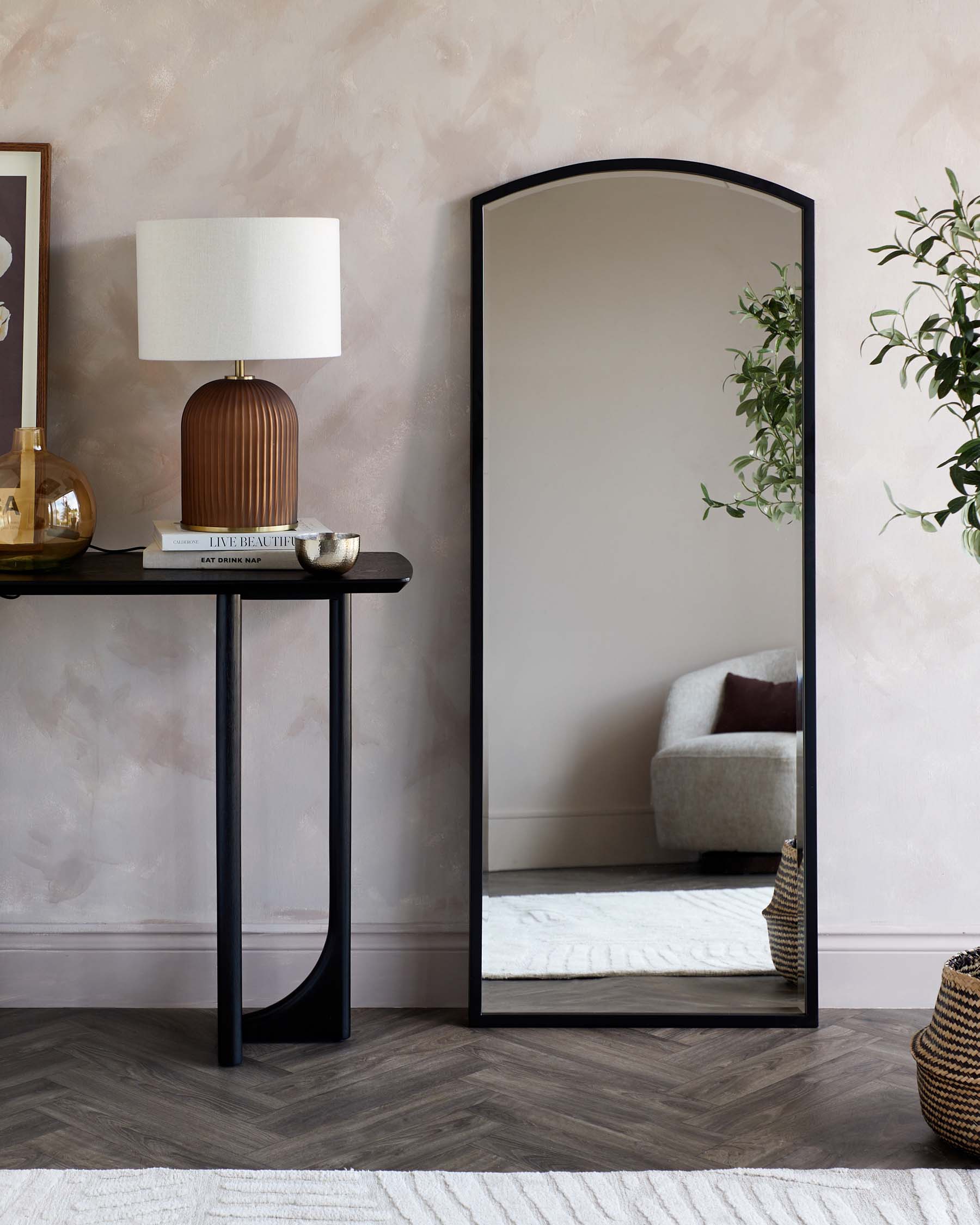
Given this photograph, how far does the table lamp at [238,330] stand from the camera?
88.2 inches

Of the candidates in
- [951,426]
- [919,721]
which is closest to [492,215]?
[951,426]

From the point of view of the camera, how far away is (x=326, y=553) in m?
2.26

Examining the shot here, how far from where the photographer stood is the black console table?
222cm

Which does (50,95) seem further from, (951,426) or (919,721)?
(919,721)

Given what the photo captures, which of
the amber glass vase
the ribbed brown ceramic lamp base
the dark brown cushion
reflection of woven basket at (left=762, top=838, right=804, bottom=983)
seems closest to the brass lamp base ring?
the ribbed brown ceramic lamp base

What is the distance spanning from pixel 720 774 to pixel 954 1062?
30.5 inches

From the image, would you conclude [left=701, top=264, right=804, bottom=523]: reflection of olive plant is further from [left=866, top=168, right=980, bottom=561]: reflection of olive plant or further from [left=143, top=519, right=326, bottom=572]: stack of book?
[left=143, top=519, right=326, bottom=572]: stack of book

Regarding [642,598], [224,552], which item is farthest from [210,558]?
[642,598]

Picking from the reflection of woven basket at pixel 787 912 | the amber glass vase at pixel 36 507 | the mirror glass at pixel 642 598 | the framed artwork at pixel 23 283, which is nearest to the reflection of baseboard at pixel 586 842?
the mirror glass at pixel 642 598

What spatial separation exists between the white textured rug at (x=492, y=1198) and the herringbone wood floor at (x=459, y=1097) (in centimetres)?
5

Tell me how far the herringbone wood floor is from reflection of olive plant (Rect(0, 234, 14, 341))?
1.51 metres

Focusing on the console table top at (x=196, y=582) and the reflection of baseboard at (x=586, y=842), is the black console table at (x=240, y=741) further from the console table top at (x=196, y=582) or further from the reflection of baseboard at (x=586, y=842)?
the reflection of baseboard at (x=586, y=842)

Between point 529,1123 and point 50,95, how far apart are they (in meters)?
2.29

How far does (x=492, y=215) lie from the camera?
2578 mm
